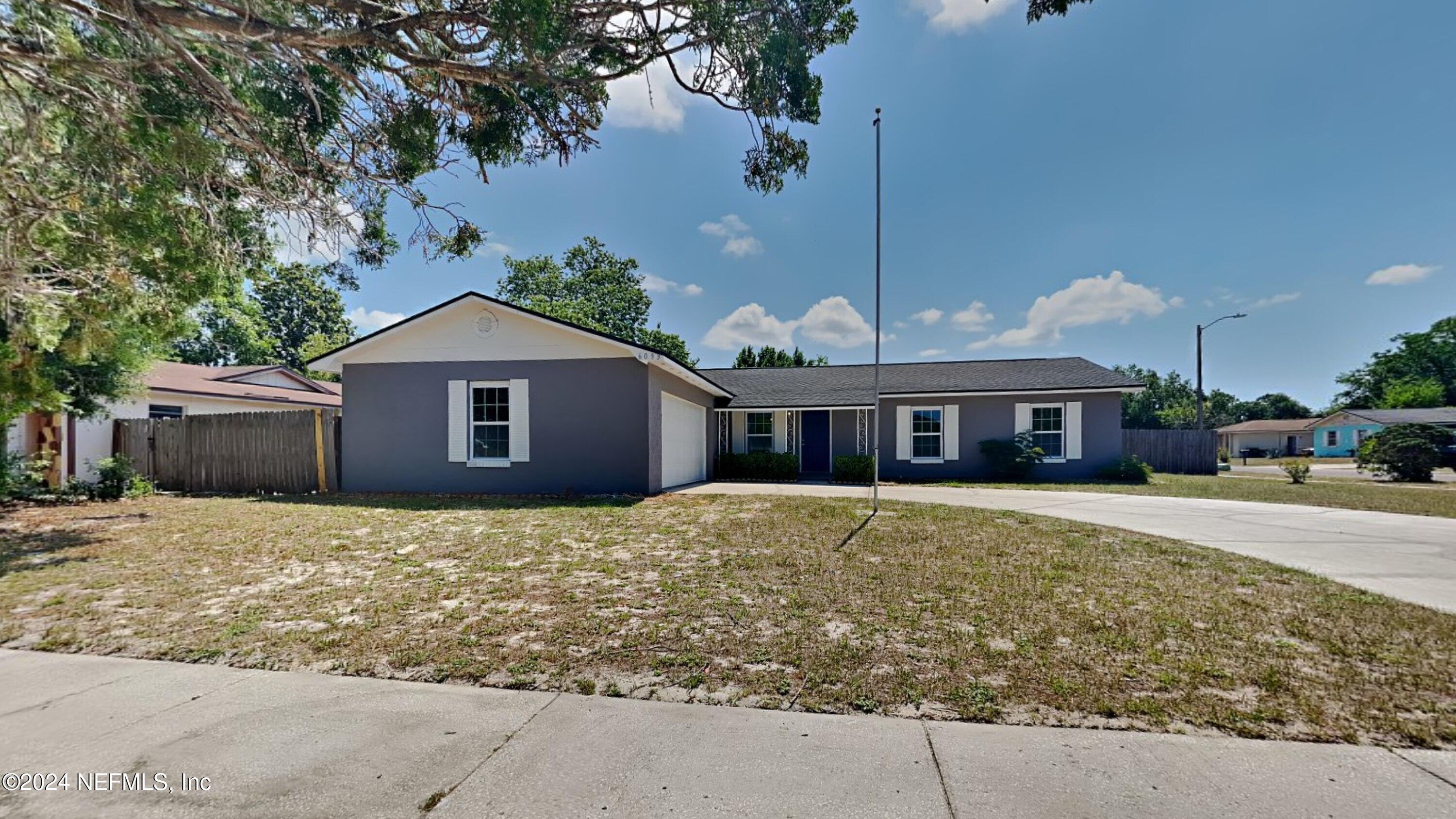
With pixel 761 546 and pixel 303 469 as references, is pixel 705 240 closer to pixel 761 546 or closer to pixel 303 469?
pixel 303 469

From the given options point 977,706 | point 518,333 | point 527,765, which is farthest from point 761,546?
point 518,333

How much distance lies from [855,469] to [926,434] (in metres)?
3.00

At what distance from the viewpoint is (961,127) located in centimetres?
1234

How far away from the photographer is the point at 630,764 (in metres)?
2.53

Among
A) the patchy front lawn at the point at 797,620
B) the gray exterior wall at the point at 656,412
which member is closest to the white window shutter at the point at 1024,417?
the patchy front lawn at the point at 797,620

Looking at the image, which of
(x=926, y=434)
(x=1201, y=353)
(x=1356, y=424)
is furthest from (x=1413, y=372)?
(x=926, y=434)

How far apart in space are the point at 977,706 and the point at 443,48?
7.40m

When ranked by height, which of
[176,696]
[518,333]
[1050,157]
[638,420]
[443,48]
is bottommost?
[176,696]

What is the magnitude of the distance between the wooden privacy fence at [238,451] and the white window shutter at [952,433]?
16631 mm

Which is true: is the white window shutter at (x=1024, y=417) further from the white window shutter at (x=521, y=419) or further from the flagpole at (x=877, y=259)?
the white window shutter at (x=521, y=419)

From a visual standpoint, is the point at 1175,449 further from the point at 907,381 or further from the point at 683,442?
the point at 683,442

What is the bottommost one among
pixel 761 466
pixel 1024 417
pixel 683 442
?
pixel 761 466

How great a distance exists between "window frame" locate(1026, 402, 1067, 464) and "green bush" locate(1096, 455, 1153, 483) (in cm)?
107

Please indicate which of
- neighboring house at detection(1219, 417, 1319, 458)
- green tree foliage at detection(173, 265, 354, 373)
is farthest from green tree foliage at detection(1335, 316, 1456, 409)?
green tree foliage at detection(173, 265, 354, 373)
